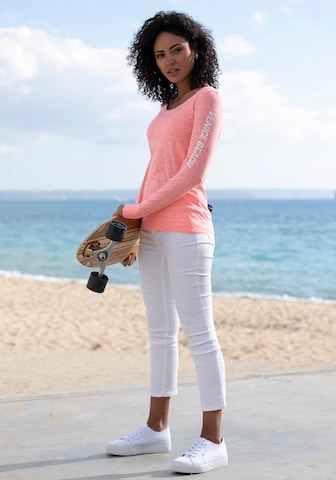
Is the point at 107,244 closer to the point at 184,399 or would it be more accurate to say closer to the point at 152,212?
the point at 152,212

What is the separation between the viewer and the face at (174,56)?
3113 millimetres

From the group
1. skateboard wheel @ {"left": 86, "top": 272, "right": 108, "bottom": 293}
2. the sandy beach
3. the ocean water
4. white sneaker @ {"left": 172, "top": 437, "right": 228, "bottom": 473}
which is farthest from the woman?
the ocean water

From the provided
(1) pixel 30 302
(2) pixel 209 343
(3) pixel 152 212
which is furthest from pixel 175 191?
(1) pixel 30 302

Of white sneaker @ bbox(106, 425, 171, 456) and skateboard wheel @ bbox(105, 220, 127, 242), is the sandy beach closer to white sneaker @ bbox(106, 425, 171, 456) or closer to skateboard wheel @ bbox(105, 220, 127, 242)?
white sneaker @ bbox(106, 425, 171, 456)

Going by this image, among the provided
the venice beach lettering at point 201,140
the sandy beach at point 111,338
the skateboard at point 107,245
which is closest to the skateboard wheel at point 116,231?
the skateboard at point 107,245

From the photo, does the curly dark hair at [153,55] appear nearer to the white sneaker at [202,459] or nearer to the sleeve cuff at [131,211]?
the sleeve cuff at [131,211]

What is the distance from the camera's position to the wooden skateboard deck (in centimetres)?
313

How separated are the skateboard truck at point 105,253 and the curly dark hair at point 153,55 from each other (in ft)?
2.24

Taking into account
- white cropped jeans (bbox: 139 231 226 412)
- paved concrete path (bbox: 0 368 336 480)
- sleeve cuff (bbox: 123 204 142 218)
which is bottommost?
paved concrete path (bbox: 0 368 336 480)

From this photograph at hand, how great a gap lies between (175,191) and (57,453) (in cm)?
128

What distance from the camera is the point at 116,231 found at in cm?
299

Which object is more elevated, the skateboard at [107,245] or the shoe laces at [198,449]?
the skateboard at [107,245]

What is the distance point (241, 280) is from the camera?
20.1m

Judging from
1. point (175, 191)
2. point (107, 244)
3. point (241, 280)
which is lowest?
point (241, 280)
